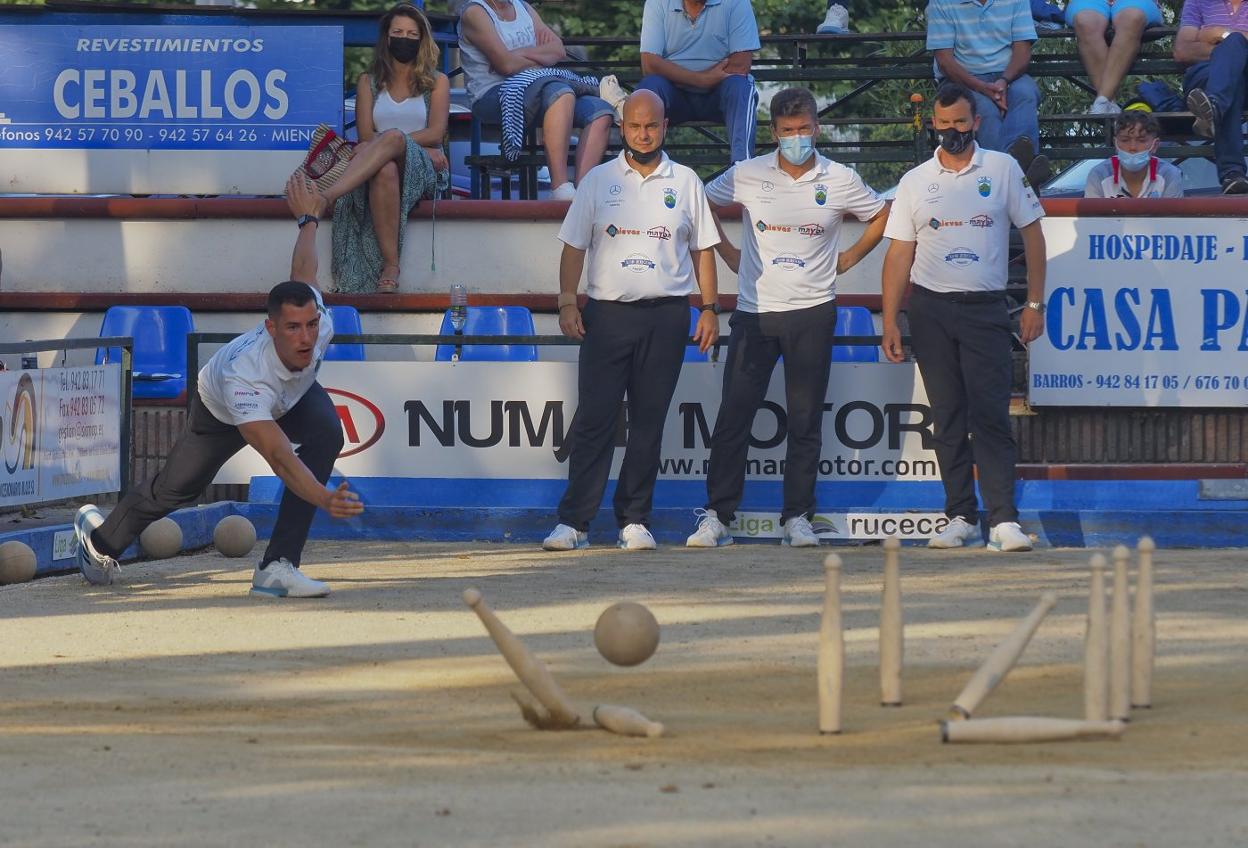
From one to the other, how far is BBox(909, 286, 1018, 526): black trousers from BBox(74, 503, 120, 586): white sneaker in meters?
4.76

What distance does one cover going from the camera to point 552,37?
14.7 metres

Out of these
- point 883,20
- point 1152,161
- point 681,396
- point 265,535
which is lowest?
→ point 265,535

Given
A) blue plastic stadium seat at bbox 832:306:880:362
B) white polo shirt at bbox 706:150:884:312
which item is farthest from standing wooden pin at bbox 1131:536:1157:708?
blue plastic stadium seat at bbox 832:306:880:362

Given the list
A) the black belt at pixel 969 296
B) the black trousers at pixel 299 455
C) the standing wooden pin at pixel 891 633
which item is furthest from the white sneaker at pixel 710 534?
the standing wooden pin at pixel 891 633

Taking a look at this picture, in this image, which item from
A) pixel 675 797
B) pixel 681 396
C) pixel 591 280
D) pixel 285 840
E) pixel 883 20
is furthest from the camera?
pixel 883 20

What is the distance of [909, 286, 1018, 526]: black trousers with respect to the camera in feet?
38.0

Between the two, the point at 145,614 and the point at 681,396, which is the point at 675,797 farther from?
the point at 681,396

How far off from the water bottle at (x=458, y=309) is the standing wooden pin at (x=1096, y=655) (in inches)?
318

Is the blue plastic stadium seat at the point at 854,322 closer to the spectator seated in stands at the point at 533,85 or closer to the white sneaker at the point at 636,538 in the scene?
the white sneaker at the point at 636,538

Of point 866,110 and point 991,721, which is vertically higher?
point 866,110

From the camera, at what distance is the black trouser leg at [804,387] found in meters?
11.9

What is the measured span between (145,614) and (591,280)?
3552 millimetres

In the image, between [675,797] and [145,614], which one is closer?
[675,797]

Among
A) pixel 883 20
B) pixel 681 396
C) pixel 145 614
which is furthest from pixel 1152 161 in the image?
pixel 883 20
